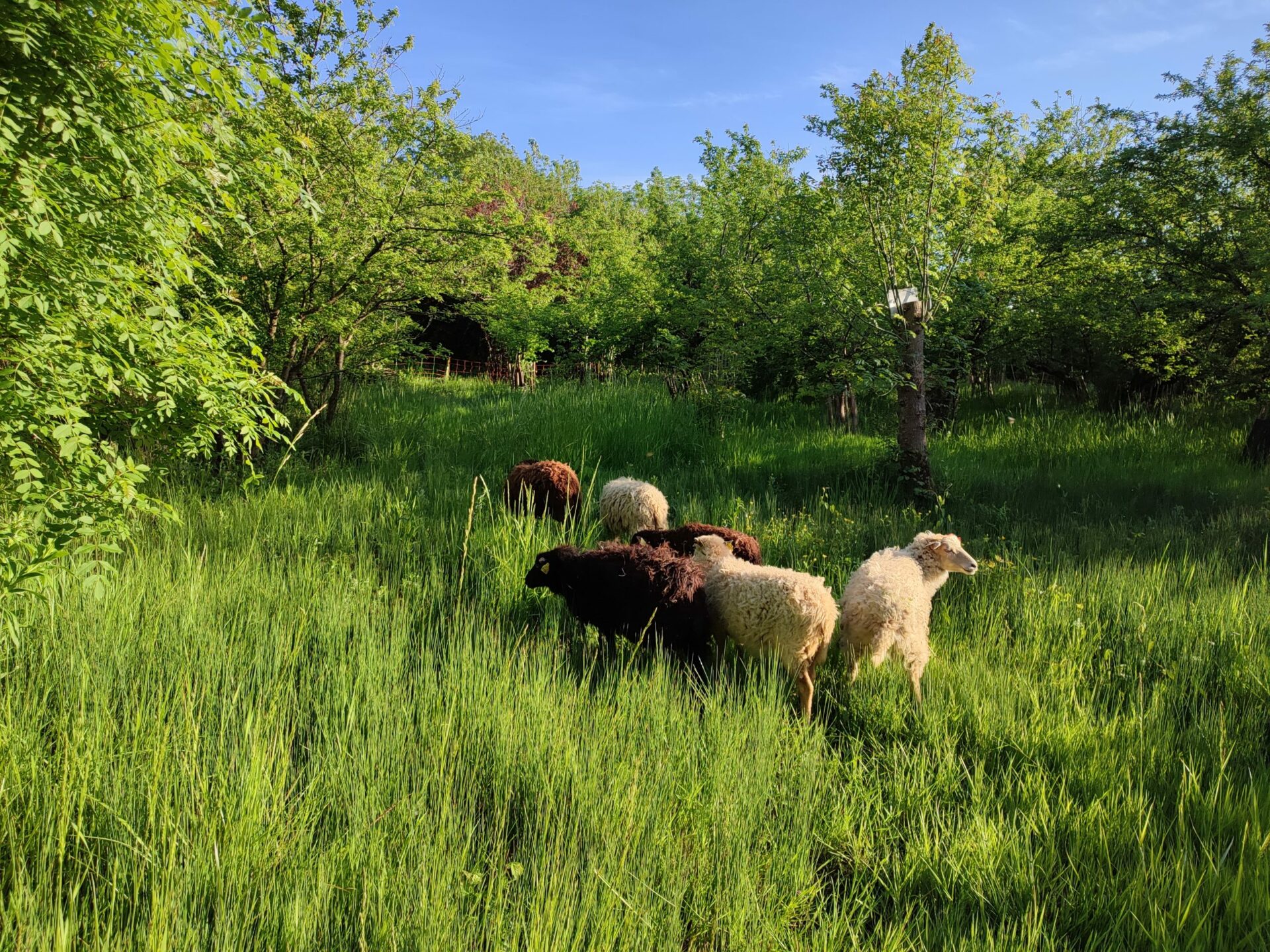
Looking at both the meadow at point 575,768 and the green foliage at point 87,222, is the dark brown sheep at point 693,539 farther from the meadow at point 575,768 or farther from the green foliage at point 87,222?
the green foliage at point 87,222

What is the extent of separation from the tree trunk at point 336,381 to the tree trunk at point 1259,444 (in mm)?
12829

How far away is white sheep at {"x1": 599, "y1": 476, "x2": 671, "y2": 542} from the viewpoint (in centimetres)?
509

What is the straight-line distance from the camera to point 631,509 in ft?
16.8

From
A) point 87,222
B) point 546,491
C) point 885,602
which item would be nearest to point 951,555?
point 885,602

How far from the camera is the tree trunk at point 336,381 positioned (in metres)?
8.38

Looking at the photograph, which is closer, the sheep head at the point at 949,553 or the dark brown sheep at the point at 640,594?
the dark brown sheep at the point at 640,594

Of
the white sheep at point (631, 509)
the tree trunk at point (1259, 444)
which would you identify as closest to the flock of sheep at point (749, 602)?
the white sheep at point (631, 509)

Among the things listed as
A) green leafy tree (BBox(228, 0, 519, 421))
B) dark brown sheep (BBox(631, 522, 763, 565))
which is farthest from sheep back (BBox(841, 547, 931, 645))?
green leafy tree (BBox(228, 0, 519, 421))

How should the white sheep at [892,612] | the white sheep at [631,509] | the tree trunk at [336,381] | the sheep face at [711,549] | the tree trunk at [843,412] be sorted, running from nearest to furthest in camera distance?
the white sheep at [892,612] < the sheep face at [711,549] < the white sheep at [631,509] < the tree trunk at [336,381] < the tree trunk at [843,412]

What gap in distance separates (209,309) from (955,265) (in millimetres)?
7374

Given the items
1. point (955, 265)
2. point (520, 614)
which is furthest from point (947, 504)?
point (520, 614)

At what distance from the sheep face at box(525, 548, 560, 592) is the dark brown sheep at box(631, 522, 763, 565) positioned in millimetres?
680

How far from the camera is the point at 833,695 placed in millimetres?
3471

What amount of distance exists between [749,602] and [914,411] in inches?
193
